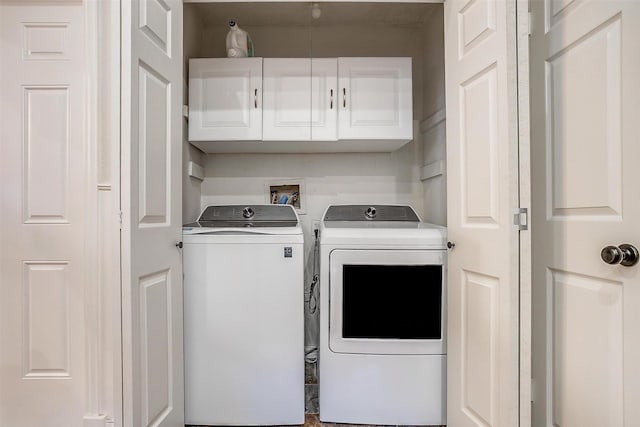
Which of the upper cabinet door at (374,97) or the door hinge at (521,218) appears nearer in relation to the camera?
the door hinge at (521,218)

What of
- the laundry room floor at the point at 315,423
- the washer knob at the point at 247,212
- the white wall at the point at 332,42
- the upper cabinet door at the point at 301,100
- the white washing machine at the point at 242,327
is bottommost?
the laundry room floor at the point at 315,423

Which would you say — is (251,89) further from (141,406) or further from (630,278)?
(630,278)

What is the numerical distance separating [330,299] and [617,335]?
1047 mm

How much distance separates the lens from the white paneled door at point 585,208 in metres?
0.90

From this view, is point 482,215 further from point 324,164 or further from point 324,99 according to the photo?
point 324,164

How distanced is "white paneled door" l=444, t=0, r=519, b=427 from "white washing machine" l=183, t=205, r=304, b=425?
0.73m

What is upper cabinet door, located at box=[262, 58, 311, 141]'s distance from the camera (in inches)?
78.4

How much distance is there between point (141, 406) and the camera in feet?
3.98

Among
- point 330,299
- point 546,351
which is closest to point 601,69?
point 546,351

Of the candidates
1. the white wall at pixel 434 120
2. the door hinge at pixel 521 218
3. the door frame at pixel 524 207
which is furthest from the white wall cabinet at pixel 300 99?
the door hinge at pixel 521 218

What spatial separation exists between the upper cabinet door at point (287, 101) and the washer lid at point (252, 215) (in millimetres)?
450

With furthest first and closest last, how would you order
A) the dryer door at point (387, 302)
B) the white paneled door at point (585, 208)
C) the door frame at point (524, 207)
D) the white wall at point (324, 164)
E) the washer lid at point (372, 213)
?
1. the white wall at point (324, 164)
2. the washer lid at point (372, 213)
3. the dryer door at point (387, 302)
4. the door frame at point (524, 207)
5. the white paneled door at point (585, 208)

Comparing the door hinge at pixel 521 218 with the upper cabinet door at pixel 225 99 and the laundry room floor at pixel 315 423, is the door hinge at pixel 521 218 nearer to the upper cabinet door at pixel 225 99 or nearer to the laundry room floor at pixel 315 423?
the laundry room floor at pixel 315 423

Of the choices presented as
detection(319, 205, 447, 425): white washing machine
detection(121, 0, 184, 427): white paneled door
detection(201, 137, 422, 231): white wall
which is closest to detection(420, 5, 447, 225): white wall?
detection(201, 137, 422, 231): white wall
